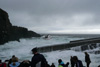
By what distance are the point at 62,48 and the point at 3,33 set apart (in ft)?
106

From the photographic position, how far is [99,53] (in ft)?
64.0

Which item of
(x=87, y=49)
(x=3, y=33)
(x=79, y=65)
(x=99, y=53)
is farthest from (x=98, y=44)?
(x=3, y=33)

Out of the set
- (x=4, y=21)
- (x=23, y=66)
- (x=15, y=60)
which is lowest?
(x=23, y=66)

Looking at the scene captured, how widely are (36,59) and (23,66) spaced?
1449 mm

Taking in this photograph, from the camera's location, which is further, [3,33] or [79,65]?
[3,33]

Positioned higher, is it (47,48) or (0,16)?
(0,16)

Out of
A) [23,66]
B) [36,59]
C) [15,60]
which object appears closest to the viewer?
[36,59]

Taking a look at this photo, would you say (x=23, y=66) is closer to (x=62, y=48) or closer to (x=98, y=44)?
(x=62, y=48)

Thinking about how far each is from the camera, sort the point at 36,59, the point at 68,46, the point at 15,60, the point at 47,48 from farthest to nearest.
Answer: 1. the point at 68,46
2. the point at 47,48
3. the point at 15,60
4. the point at 36,59

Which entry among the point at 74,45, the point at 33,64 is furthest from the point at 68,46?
the point at 33,64

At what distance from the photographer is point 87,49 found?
2242cm

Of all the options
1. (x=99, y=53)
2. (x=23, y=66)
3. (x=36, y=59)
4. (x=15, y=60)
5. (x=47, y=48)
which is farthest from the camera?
(x=47, y=48)

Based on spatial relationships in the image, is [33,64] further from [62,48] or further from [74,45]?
[74,45]

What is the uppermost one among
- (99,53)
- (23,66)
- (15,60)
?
(15,60)
